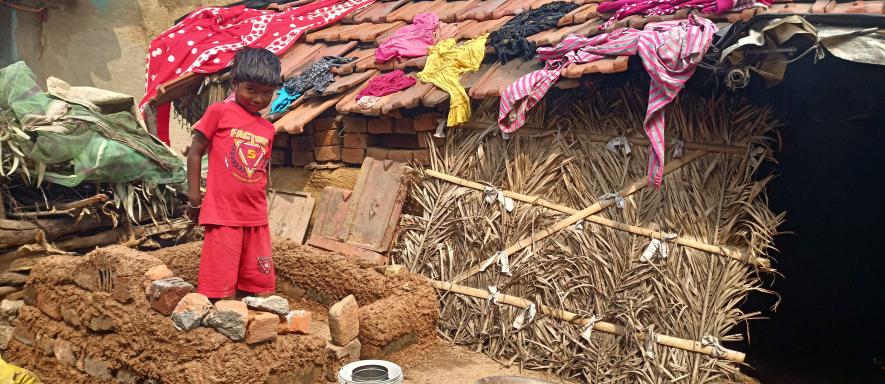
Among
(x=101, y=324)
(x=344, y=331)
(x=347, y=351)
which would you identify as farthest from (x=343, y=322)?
(x=101, y=324)

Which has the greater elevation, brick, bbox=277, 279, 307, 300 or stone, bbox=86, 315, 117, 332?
stone, bbox=86, 315, 117, 332

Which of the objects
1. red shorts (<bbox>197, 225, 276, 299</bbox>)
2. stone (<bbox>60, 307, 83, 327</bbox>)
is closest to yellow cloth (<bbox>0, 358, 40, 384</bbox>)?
stone (<bbox>60, 307, 83, 327</bbox>)

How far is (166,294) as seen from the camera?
11.1 ft

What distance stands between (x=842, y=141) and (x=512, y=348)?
3077 millimetres

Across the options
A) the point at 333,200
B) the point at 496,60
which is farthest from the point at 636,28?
the point at 333,200

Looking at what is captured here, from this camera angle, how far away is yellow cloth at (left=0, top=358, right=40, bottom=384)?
3.84 metres

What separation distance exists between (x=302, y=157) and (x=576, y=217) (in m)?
2.47

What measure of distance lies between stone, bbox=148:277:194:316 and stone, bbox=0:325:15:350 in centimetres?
169

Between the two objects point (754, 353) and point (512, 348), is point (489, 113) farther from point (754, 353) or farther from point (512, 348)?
point (754, 353)

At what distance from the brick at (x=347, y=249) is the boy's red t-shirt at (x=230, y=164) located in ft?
4.69

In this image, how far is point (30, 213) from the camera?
487 centimetres

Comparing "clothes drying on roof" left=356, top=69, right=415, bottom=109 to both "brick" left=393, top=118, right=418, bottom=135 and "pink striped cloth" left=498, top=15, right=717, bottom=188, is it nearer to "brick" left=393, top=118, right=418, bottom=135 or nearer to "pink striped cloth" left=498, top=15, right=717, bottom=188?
"brick" left=393, top=118, right=418, bottom=135

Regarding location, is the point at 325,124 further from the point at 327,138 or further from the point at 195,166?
the point at 195,166

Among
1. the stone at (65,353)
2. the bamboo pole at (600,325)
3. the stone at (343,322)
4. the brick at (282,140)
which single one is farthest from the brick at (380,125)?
the stone at (65,353)
